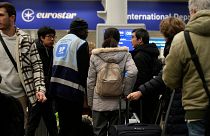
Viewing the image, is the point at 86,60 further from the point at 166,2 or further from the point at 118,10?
the point at 166,2

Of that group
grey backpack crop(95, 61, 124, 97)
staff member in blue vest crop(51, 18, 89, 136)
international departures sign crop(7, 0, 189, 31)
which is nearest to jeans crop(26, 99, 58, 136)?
staff member in blue vest crop(51, 18, 89, 136)

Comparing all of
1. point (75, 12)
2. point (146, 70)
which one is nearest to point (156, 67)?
point (146, 70)

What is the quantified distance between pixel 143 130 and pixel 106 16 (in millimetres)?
4297

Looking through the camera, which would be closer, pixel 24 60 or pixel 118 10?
pixel 24 60

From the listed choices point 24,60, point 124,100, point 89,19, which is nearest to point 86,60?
point 124,100

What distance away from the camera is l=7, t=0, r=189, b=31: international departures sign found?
1178 centimetres

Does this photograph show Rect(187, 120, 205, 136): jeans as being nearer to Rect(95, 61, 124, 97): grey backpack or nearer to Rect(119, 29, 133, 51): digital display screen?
Rect(95, 61, 124, 97): grey backpack

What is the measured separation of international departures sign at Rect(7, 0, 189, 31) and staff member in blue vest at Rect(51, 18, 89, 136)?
21.8 ft

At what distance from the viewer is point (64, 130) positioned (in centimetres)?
536

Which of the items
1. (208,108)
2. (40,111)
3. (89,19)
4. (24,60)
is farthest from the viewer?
(89,19)

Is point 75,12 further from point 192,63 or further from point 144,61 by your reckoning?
point 192,63

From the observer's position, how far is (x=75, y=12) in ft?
39.4

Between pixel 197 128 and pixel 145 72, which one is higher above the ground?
pixel 145 72

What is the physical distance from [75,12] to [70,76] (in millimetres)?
7022
